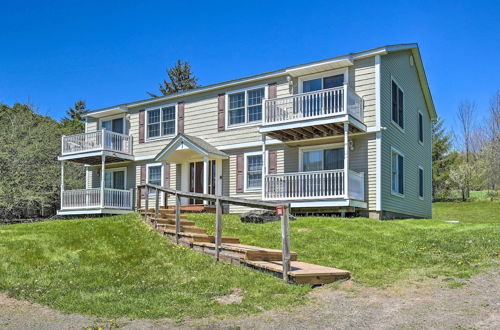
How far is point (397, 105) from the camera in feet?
65.7

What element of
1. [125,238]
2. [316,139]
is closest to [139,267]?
[125,238]

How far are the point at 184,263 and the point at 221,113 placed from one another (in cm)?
1263

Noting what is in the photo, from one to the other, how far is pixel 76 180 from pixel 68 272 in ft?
74.4

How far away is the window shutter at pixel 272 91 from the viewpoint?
20.2m

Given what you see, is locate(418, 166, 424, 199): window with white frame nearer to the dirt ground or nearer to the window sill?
the window sill

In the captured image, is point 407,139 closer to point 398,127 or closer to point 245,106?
point 398,127

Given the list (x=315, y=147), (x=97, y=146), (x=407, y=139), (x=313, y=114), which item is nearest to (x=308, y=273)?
(x=313, y=114)

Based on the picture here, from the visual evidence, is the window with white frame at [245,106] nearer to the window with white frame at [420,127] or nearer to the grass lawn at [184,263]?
the grass lawn at [184,263]

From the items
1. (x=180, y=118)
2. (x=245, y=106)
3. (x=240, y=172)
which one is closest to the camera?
(x=240, y=172)

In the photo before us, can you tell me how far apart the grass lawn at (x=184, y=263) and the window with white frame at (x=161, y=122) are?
9.33 m

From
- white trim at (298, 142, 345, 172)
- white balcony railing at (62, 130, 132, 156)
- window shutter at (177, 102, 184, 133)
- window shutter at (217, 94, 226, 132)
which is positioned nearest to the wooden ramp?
white trim at (298, 142, 345, 172)

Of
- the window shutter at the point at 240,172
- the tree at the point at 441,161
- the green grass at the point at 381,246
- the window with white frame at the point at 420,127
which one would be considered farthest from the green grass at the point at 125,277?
the tree at the point at 441,161

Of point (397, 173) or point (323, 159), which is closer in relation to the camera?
point (323, 159)

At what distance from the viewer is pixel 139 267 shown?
31.7ft
